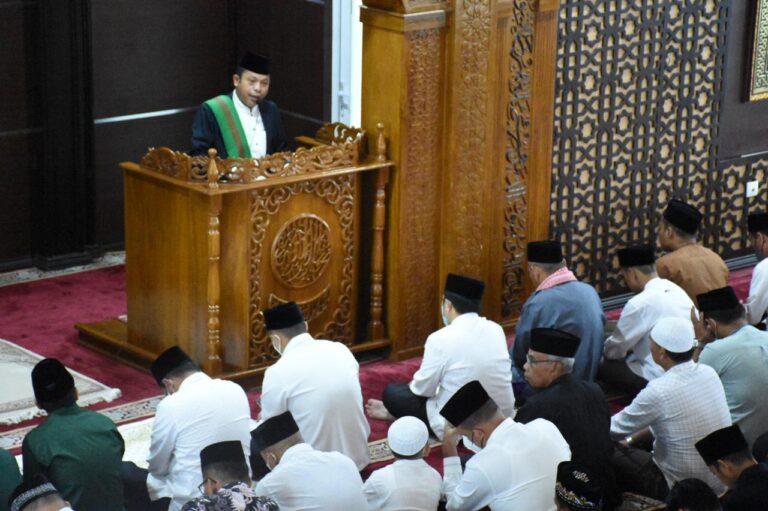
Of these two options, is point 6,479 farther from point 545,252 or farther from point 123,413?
point 545,252

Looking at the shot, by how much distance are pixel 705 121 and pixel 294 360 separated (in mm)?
3774

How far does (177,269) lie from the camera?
6406mm

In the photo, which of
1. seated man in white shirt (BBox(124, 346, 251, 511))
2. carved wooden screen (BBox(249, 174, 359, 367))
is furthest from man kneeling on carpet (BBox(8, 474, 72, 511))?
carved wooden screen (BBox(249, 174, 359, 367))

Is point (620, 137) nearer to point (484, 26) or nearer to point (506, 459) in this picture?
point (484, 26)

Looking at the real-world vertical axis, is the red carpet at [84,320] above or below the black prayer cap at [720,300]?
below

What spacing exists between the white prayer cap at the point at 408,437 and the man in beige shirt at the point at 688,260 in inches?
99.3

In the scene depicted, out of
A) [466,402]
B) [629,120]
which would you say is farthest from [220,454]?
[629,120]

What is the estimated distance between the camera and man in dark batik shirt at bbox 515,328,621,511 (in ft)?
16.0

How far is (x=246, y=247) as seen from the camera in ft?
20.6

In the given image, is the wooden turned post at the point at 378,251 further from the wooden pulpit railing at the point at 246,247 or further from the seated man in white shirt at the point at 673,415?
the seated man in white shirt at the point at 673,415

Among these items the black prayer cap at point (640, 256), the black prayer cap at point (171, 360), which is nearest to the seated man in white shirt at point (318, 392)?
the black prayer cap at point (171, 360)

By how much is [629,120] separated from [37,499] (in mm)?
4638

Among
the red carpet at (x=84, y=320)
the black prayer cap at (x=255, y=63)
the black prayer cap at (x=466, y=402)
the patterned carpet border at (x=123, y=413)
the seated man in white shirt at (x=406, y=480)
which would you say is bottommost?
the patterned carpet border at (x=123, y=413)

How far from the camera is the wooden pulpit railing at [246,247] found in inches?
247
